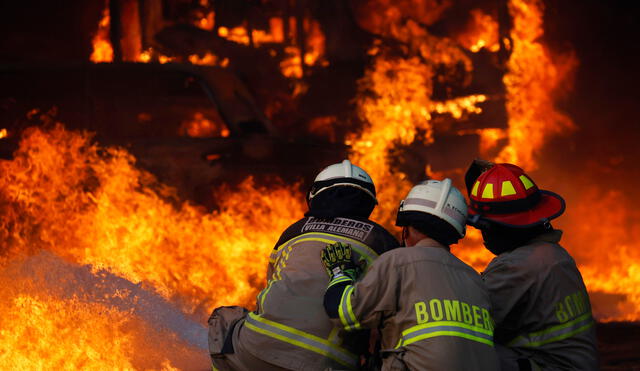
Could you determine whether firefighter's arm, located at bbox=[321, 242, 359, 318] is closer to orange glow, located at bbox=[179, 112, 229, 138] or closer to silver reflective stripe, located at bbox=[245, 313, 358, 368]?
silver reflective stripe, located at bbox=[245, 313, 358, 368]

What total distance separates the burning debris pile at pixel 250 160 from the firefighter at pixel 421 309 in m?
1.95

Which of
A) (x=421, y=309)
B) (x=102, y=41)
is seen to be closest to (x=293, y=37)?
(x=102, y=41)

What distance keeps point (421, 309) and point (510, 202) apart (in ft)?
3.03

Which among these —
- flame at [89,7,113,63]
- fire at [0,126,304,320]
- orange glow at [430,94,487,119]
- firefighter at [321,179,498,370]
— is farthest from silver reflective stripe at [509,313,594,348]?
flame at [89,7,113,63]

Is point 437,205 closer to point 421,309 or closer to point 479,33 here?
point 421,309

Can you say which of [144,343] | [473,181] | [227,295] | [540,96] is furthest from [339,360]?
[540,96]

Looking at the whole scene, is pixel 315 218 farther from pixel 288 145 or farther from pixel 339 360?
pixel 288 145

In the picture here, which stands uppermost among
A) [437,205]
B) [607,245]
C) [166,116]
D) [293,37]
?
[293,37]

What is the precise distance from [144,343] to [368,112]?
6.10 metres

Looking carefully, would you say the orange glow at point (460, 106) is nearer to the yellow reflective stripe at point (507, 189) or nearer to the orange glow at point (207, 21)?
the orange glow at point (207, 21)

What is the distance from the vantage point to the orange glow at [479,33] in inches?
486

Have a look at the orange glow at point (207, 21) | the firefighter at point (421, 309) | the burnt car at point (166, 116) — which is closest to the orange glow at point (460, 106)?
the orange glow at point (207, 21)

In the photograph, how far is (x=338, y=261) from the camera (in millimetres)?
3074

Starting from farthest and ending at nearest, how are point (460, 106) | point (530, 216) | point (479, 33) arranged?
point (479, 33) → point (460, 106) → point (530, 216)
